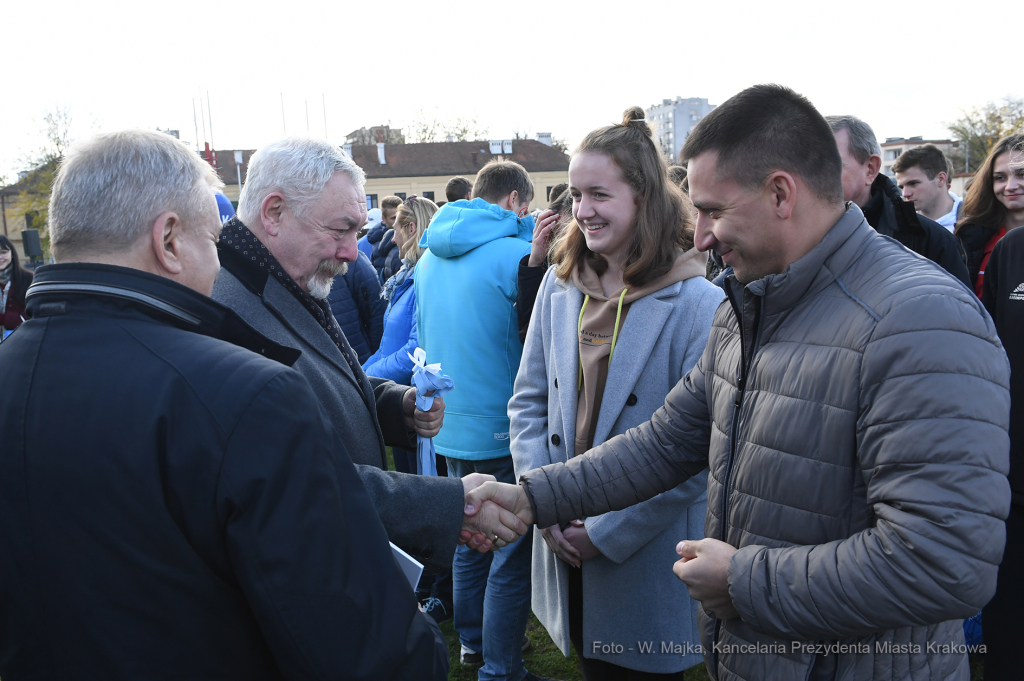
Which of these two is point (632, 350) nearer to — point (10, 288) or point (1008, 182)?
point (1008, 182)

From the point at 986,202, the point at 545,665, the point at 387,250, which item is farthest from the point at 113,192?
the point at 387,250

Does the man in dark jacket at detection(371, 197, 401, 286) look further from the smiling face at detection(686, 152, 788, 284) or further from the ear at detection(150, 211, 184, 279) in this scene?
the ear at detection(150, 211, 184, 279)

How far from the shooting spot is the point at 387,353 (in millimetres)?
4883

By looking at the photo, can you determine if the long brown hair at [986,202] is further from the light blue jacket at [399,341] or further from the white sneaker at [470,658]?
the white sneaker at [470,658]

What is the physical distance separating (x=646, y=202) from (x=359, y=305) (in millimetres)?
3505

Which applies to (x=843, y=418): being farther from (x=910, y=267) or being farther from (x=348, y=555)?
(x=348, y=555)

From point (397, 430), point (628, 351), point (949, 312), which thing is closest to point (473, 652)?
point (397, 430)

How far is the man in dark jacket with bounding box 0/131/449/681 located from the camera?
1303mm

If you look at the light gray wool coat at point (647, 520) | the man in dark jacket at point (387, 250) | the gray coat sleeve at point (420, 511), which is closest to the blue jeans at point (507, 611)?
the light gray wool coat at point (647, 520)

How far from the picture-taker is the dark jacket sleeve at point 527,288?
373 cm

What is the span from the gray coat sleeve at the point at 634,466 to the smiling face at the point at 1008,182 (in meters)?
2.96

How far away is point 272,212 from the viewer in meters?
2.24

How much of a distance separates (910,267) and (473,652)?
328cm

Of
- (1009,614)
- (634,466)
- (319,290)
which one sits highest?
(319,290)
